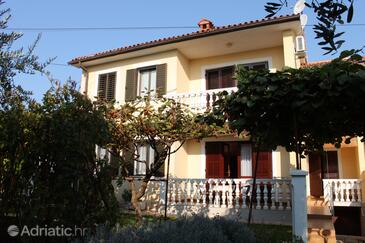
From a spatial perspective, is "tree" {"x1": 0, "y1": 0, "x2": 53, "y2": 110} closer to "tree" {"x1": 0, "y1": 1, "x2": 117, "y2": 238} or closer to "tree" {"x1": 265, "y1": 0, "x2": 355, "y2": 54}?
"tree" {"x1": 0, "y1": 1, "x2": 117, "y2": 238}

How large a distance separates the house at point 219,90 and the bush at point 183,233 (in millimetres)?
7046

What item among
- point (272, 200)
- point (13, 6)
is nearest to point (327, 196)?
point (272, 200)

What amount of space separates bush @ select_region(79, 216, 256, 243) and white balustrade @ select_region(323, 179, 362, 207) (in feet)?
30.6

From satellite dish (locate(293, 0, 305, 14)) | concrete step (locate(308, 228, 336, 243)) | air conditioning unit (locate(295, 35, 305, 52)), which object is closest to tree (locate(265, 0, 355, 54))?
satellite dish (locate(293, 0, 305, 14))

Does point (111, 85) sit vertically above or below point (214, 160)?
above

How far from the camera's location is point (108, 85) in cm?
1661

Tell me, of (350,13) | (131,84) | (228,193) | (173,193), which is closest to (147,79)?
(131,84)

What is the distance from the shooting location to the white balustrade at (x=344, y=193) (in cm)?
1247

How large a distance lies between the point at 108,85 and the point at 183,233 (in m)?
13.6

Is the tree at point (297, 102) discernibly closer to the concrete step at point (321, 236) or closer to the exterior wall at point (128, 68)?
the concrete step at point (321, 236)

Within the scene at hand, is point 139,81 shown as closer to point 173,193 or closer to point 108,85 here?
point 108,85

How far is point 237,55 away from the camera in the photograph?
14.8 meters

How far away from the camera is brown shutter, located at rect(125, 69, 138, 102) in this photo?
15.8 metres

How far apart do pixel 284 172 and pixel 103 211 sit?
873 centimetres
